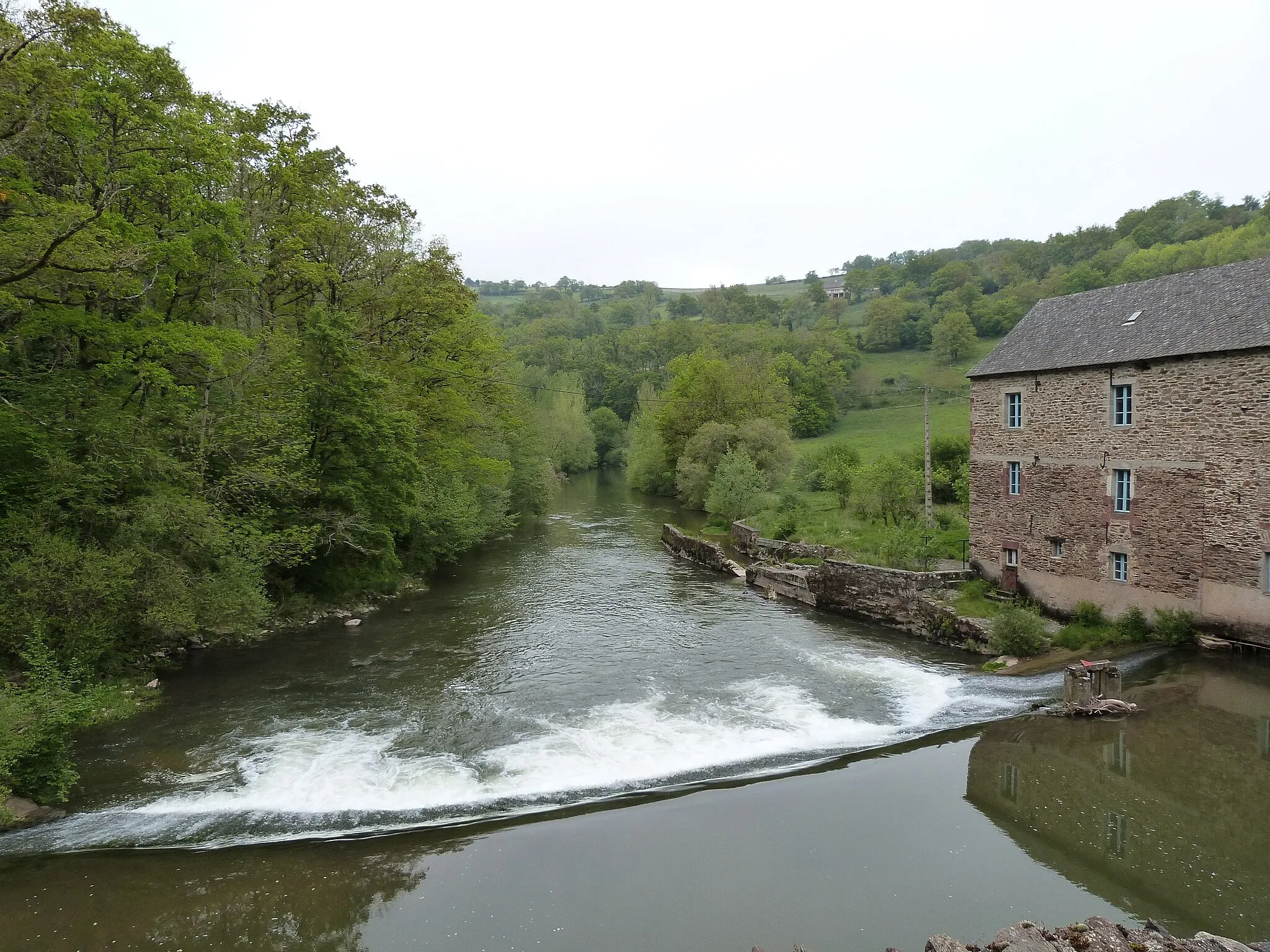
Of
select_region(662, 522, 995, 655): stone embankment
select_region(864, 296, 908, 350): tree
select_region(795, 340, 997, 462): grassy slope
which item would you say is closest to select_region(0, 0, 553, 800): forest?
select_region(662, 522, 995, 655): stone embankment

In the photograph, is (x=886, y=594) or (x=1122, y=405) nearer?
(x=1122, y=405)

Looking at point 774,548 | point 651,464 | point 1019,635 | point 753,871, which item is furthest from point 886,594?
point 651,464

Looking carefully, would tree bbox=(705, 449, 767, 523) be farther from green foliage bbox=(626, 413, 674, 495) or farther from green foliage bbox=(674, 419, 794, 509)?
green foliage bbox=(626, 413, 674, 495)

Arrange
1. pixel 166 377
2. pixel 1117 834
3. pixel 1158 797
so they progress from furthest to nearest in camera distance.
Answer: pixel 166 377 → pixel 1158 797 → pixel 1117 834

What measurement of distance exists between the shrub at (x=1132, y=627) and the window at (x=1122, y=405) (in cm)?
460

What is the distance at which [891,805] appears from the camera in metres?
11.5

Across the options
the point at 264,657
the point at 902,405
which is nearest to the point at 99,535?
the point at 264,657

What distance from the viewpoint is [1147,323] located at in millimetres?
18953

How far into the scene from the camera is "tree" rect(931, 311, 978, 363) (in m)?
75.6

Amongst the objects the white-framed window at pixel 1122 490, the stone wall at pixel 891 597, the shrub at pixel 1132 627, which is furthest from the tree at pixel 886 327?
the shrub at pixel 1132 627

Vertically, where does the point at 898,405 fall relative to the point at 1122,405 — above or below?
above

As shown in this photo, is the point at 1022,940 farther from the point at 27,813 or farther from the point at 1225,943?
the point at 27,813

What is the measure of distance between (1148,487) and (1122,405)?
83.6 inches

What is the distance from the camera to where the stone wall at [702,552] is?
3064 cm
